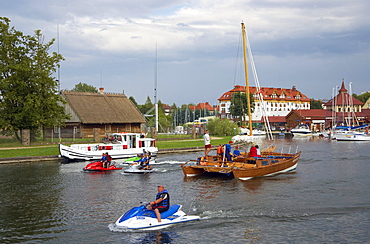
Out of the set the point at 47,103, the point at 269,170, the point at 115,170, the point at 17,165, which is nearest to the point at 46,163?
the point at 17,165

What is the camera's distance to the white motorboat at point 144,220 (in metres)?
18.0

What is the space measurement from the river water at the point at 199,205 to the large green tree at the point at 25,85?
16.9 m

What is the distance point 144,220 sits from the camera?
59.7 feet

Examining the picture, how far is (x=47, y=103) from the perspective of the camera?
52125 mm

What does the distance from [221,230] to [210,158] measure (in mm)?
15307

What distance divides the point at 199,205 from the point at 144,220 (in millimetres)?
4992

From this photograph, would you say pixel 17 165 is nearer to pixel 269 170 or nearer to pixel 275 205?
pixel 269 170

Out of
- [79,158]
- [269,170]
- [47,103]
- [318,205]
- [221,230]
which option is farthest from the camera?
[47,103]

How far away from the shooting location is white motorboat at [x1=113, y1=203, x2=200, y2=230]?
709 inches

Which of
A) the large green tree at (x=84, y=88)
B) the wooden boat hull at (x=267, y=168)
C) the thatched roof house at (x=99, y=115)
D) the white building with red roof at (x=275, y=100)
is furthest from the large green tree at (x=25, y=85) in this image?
the white building with red roof at (x=275, y=100)

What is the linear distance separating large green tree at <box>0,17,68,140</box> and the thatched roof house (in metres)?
8.62

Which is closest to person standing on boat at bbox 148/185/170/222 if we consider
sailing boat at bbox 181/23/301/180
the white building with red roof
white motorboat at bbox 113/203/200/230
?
white motorboat at bbox 113/203/200/230

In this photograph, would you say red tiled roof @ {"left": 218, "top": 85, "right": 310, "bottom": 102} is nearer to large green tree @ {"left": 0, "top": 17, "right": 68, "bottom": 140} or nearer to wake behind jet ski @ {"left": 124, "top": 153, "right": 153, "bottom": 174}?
large green tree @ {"left": 0, "top": 17, "right": 68, "bottom": 140}

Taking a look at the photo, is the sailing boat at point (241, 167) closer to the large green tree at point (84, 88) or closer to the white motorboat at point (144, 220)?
the white motorboat at point (144, 220)
